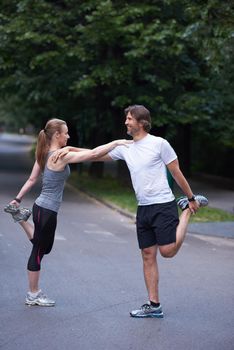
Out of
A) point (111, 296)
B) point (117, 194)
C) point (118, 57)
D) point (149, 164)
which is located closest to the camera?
point (149, 164)

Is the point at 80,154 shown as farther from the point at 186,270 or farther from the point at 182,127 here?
the point at 182,127

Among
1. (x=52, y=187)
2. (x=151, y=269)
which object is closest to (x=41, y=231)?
(x=52, y=187)

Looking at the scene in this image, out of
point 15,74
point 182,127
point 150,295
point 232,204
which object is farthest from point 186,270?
point 182,127

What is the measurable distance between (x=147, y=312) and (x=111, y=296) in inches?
40.6

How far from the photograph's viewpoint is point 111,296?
25.3 feet

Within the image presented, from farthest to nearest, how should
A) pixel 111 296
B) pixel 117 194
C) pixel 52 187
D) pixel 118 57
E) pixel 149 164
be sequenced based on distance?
1. pixel 118 57
2. pixel 117 194
3. pixel 111 296
4. pixel 52 187
5. pixel 149 164

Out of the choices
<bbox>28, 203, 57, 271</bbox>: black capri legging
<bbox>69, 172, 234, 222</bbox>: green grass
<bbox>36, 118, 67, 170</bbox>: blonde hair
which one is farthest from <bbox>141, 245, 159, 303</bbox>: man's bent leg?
<bbox>69, 172, 234, 222</bbox>: green grass

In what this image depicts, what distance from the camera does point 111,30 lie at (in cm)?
2017

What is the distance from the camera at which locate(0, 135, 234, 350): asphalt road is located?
6004 millimetres

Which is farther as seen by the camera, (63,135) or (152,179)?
(63,135)

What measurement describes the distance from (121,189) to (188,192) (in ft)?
55.1

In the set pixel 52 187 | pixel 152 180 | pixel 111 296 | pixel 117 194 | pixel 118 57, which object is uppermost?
pixel 118 57

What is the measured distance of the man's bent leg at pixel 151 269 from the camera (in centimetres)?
668

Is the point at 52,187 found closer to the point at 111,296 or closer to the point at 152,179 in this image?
the point at 152,179
